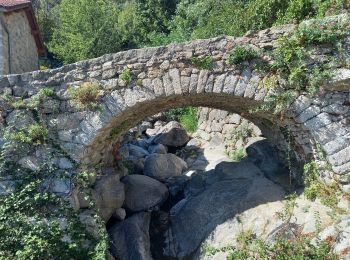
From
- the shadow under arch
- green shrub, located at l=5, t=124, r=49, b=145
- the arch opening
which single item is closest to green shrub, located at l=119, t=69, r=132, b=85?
the shadow under arch

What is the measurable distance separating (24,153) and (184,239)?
325 centimetres

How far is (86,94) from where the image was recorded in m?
6.31

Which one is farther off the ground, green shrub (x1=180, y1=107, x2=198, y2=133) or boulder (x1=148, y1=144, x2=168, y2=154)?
boulder (x1=148, y1=144, x2=168, y2=154)

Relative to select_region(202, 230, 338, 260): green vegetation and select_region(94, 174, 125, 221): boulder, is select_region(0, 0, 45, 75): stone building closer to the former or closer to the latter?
select_region(94, 174, 125, 221): boulder

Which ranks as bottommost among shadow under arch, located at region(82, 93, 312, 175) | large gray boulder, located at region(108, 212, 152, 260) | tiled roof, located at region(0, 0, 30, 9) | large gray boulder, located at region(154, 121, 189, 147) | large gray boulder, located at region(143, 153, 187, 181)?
large gray boulder, located at region(154, 121, 189, 147)

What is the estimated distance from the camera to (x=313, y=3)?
891 cm

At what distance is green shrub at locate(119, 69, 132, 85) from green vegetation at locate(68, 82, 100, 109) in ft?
1.40

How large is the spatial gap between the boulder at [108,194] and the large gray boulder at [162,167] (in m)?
1.73

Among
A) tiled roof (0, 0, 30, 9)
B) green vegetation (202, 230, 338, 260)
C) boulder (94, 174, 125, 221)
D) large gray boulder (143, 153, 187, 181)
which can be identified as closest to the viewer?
green vegetation (202, 230, 338, 260)

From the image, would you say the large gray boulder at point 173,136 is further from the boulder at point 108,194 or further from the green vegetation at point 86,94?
the green vegetation at point 86,94

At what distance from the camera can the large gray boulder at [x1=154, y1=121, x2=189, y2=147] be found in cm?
1178

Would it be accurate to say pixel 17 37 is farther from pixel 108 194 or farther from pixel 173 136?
pixel 108 194

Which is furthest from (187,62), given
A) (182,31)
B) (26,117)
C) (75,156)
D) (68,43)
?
(68,43)

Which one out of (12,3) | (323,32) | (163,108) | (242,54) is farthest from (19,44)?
(323,32)
